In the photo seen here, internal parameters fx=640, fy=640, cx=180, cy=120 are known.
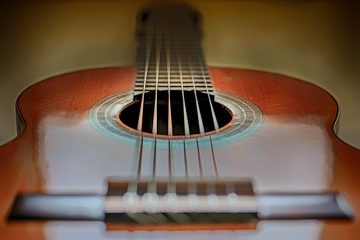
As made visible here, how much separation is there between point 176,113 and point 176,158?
21cm

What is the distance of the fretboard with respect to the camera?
102 cm

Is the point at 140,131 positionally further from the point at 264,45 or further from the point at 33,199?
the point at 264,45

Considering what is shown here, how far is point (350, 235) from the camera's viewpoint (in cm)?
63

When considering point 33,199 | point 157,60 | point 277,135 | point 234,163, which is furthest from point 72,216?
point 157,60

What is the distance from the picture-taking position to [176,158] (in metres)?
0.78

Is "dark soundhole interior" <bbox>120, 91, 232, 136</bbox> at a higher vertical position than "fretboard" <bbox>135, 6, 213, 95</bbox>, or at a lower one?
lower

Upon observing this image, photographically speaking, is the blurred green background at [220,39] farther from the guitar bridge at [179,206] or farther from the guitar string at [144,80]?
the guitar bridge at [179,206]

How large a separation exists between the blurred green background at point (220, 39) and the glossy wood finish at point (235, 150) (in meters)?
0.44

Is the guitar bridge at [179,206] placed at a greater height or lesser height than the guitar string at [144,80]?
lesser

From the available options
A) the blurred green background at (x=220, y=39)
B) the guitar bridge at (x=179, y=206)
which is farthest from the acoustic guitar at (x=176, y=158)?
the blurred green background at (x=220, y=39)

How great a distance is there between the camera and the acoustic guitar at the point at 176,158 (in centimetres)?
65

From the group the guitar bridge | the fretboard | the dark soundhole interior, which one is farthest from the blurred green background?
the guitar bridge

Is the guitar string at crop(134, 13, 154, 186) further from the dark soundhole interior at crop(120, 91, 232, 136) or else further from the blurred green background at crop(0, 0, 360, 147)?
the blurred green background at crop(0, 0, 360, 147)

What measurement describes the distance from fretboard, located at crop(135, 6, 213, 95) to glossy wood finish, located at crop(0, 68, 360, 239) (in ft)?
0.11
